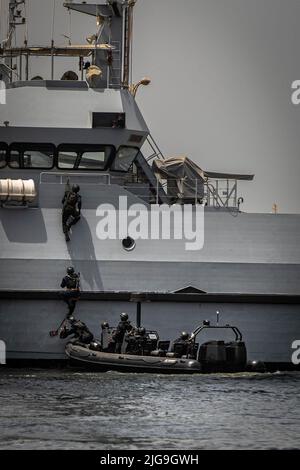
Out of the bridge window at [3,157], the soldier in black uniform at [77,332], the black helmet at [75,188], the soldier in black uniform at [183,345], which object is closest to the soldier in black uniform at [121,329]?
the soldier in black uniform at [77,332]

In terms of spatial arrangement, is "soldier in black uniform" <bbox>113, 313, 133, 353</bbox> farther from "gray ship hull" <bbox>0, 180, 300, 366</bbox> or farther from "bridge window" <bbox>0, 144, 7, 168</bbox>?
"bridge window" <bbox>0, 144, 7, 168</bbox>

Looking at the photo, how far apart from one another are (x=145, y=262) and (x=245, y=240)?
225 centimetres

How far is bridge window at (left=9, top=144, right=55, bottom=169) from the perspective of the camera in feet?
120

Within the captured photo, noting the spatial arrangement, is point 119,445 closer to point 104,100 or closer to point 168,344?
Result: point 168,344

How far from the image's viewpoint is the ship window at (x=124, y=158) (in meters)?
36.9

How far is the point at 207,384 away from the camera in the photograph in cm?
3272

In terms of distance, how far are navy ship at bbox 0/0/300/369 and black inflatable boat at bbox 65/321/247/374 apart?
0.69 m

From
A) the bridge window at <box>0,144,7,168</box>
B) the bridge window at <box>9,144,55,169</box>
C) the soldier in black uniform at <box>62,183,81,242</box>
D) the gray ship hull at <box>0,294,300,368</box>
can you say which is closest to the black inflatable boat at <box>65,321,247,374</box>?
the gray ship hull at <box>0,294,300,368</box>

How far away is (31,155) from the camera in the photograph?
36844 mm

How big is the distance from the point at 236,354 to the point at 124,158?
5.94 meters

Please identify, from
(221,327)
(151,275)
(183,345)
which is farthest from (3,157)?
(221,327)

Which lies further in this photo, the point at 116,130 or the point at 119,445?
the point at 116,130

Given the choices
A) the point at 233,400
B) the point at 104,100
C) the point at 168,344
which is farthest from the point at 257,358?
the point at 104,100
